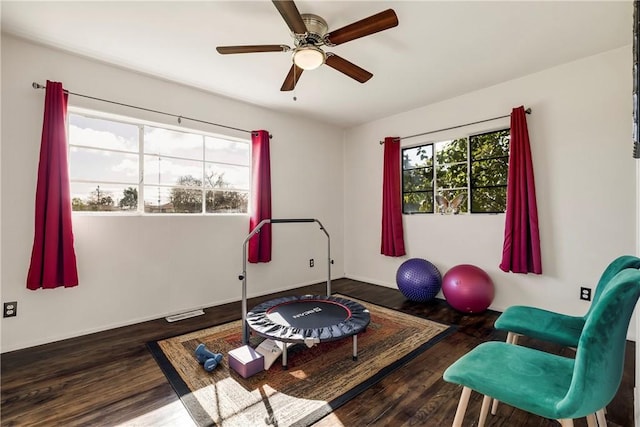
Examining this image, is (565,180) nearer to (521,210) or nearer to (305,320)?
(521,210)

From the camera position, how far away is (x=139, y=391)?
191 cm

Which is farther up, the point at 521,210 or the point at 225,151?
the point at 225,151

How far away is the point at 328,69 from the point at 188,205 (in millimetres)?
2280

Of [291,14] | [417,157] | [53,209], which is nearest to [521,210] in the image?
[417,157]

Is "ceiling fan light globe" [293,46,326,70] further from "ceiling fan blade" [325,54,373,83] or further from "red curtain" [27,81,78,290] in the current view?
"red curtain" [27,81,78,290]

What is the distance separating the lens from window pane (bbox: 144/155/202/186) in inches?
129

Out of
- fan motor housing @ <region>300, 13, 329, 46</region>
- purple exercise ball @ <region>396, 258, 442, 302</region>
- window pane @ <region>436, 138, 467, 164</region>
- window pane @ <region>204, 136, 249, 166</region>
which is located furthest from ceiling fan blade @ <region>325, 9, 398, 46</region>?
purple exercise ball @ <region>396, 258, 442, 302</region>

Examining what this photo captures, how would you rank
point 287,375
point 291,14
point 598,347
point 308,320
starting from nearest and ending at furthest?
point 598,347, point 291,14, point 287,375, point 308,320

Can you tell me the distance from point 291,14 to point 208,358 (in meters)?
2.47

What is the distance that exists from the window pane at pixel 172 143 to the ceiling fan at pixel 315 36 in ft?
5.28

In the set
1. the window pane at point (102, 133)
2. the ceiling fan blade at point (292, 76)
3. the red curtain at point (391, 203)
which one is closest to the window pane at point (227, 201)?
the window pane at point (102, 133)

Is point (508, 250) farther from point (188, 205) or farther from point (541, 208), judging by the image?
point (188, 205)

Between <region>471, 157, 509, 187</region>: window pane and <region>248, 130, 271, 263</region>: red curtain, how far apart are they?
2.69m

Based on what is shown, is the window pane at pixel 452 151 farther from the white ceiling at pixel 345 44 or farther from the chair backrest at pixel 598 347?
the chair backrest at pixel 598 347
